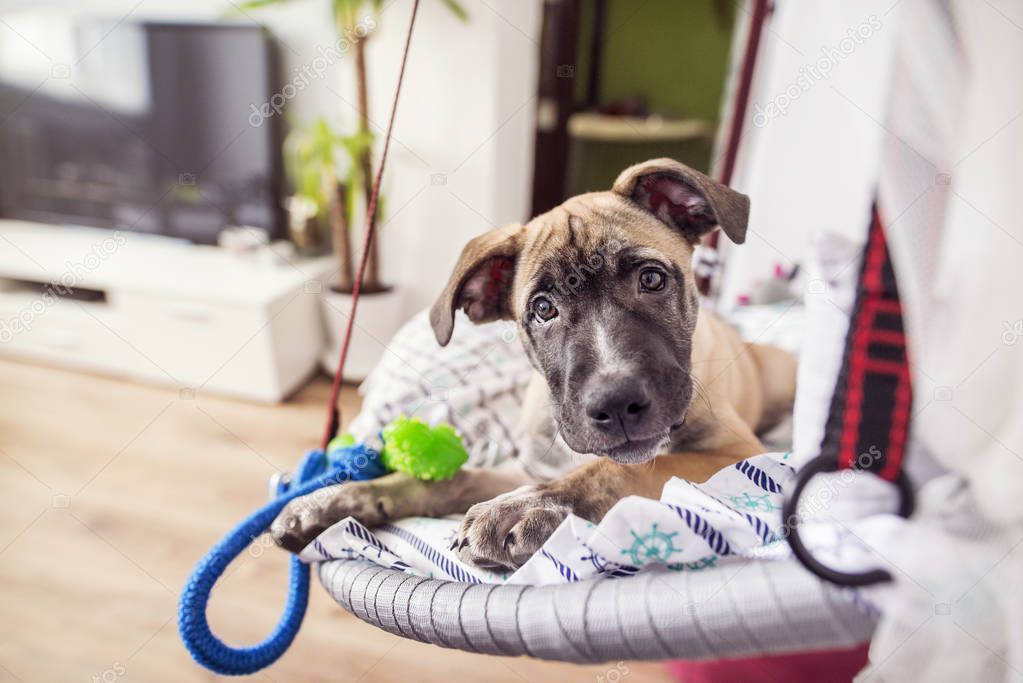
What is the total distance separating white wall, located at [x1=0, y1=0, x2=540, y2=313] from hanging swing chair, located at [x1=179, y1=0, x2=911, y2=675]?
2187mm

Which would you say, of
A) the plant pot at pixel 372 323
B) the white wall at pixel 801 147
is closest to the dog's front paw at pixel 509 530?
the white wall at pixel 801 147

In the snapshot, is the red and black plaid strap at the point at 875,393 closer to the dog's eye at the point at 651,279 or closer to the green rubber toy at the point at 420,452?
the dog's eye at the point at 651,279

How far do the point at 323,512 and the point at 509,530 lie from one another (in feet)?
1.23

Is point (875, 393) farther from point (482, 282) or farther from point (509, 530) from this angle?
point (482, 282)

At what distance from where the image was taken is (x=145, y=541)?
8.91 ft

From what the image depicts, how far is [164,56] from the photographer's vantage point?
410cm

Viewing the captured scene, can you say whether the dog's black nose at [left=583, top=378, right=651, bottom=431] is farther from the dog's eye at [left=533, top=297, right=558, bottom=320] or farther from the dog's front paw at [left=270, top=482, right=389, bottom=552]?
the dog's front paw at [left=270, top=482, right=389, bottom=552]

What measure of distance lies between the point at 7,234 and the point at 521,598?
5512 millimetres

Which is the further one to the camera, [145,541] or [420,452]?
[145,541]

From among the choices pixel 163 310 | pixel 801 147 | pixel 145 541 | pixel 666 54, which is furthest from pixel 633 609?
pixel 666 54

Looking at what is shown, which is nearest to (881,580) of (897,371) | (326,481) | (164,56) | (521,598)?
(897,371)

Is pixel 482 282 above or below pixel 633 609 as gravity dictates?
above

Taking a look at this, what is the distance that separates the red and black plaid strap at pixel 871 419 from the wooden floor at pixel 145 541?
1.50 m

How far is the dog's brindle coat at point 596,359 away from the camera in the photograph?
38.1 inches
